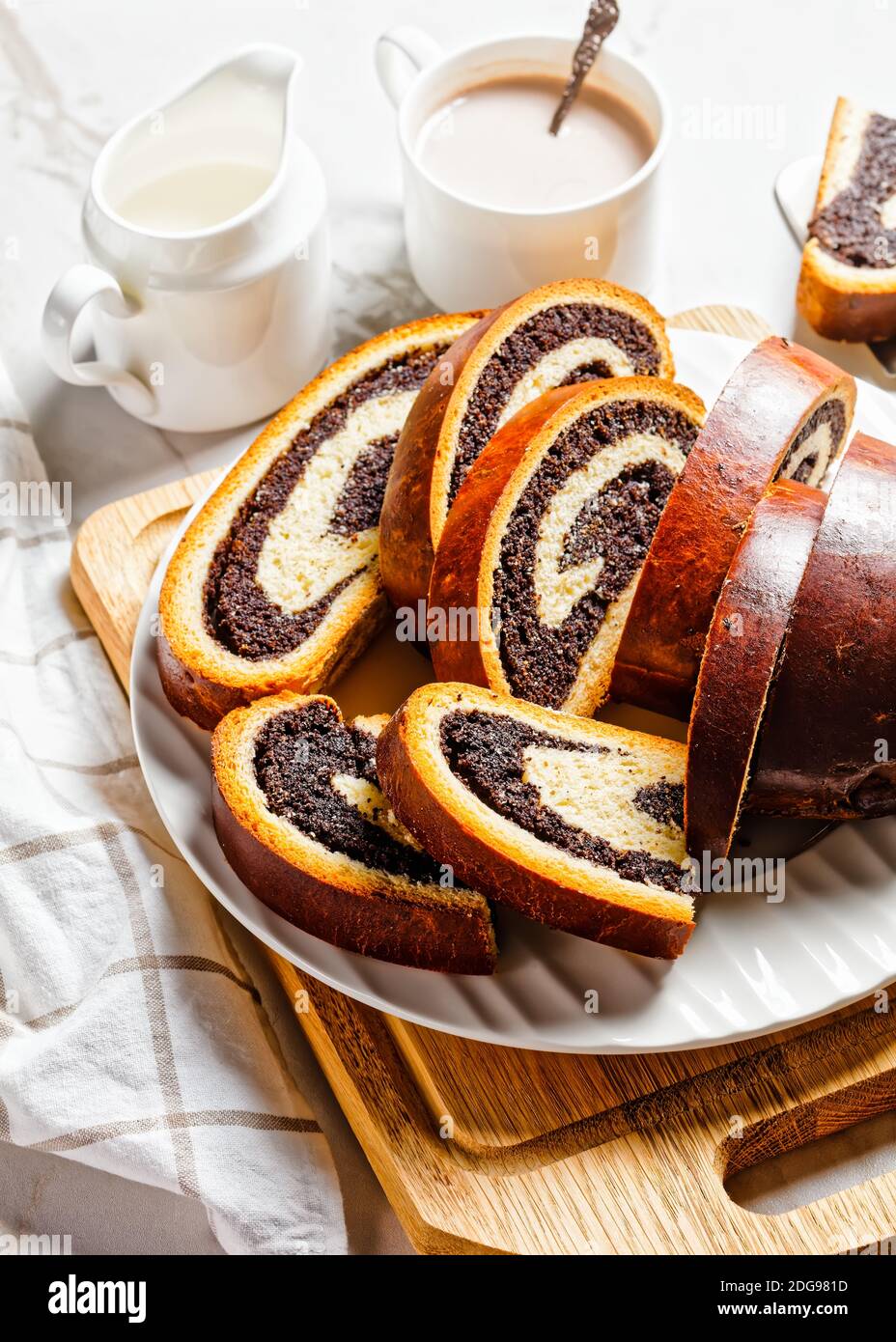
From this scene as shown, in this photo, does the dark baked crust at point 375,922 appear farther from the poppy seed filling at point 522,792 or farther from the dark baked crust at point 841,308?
the dark baked crust at point 841,308

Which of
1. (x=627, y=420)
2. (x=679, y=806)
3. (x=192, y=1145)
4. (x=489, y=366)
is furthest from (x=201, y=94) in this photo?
(x=192, y=1145)

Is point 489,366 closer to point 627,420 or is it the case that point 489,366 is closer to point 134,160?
point 627,420

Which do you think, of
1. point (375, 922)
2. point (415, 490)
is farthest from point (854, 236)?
point (375, 922)

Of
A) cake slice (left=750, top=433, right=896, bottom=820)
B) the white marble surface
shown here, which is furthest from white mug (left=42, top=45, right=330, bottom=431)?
cake slice (left=750, top=433, right=896, bottom=820)

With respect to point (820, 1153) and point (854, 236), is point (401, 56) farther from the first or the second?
point (820, 1153)

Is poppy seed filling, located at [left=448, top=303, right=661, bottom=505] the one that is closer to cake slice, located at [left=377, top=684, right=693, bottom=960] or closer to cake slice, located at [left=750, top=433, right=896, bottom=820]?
cake slice, located at [left=377, top=684, right=693, bottom=960]

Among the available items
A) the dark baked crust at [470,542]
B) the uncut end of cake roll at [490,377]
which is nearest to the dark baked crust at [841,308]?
the uncut end of cake roll at [490,377]

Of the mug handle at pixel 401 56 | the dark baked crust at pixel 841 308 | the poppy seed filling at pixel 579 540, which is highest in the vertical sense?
the mug handle at pixel 401 56

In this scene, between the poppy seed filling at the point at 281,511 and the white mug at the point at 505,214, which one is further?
the white mug at the point at 505,214
